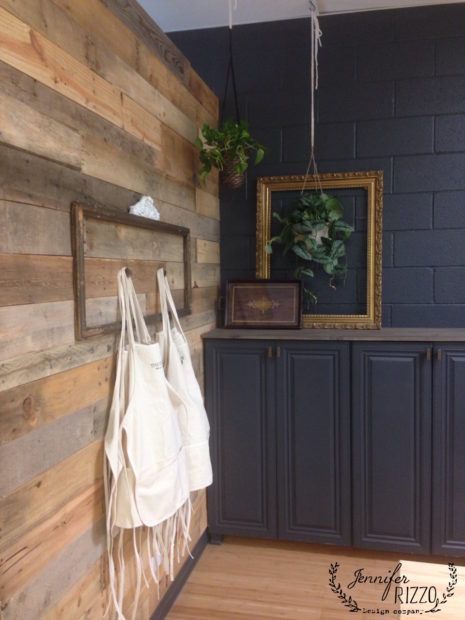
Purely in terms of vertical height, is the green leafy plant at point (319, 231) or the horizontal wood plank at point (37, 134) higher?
the horizontal wood plank at point (37, 134)

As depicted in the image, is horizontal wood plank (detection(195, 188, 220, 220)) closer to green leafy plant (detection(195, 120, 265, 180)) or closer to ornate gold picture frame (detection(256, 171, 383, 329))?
green leafy plant (detection(195, 120, 265, 180))

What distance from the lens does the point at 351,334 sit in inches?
98.0

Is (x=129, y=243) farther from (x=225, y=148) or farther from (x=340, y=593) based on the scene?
(x=340, y=593)

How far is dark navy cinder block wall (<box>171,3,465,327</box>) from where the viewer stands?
2.61 m

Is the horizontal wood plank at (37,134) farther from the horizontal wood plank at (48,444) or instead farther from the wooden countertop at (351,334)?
the wooden countertop at (351,334)

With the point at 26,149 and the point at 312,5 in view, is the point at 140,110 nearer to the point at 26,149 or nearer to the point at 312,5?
the point at 26,149

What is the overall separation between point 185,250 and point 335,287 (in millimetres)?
871

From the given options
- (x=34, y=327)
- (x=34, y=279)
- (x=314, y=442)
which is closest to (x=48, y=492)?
(x=34, y=327)

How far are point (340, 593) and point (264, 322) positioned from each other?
4.09 ft

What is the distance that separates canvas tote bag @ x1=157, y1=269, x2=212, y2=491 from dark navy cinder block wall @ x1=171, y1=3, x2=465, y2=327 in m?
1.15

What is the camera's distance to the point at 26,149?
1228mm

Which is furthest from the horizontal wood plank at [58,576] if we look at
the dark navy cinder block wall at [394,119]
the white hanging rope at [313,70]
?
the white hanging rope at [313,70]

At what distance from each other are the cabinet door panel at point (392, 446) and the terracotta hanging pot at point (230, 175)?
0.95m

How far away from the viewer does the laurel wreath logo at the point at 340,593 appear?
217cm
